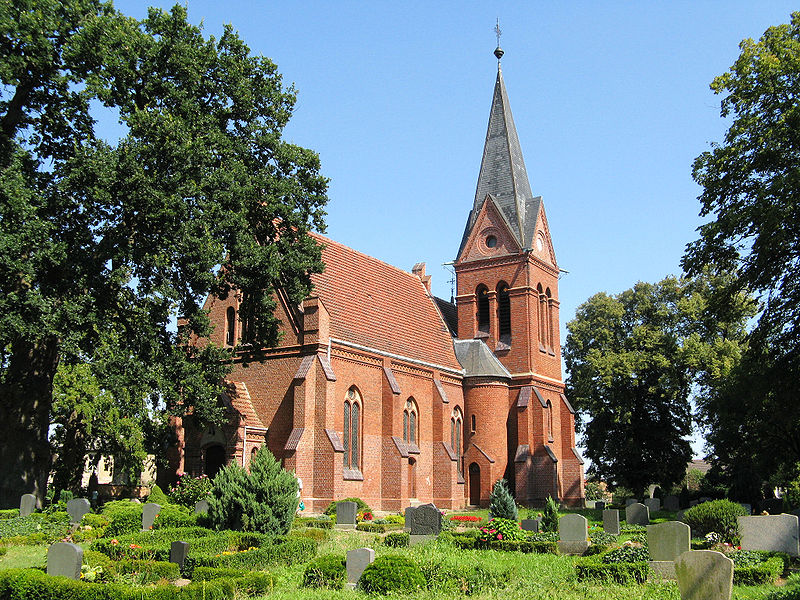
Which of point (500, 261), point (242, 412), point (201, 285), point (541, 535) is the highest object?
point (500, 261)

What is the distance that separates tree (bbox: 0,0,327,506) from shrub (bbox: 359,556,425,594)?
1128cm

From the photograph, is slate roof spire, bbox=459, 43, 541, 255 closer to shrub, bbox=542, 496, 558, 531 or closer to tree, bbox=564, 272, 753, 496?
tree, bbox=564, 272, 753, 496

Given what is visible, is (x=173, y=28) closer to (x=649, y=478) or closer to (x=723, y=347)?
(x=723, y=347)

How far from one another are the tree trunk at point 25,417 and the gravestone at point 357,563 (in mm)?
13156

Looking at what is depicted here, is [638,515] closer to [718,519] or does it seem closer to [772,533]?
[718,519]

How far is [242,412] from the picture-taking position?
2856cm

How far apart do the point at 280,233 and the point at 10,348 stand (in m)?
9.25

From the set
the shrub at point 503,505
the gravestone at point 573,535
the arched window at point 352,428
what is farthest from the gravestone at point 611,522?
the arched window at point 352,428

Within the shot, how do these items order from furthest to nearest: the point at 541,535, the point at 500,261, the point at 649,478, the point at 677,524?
the point at 649,478, the point at 500,261, the point at 541,535, the point at 677,524

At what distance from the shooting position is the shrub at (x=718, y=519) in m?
18.3

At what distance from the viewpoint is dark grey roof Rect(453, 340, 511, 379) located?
3881 cm

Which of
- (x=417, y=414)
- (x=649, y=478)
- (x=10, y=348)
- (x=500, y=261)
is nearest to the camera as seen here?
(x=10, y=348)

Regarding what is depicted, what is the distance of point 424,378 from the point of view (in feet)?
117

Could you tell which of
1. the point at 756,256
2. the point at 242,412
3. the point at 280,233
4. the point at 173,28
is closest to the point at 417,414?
the point at 242,412
